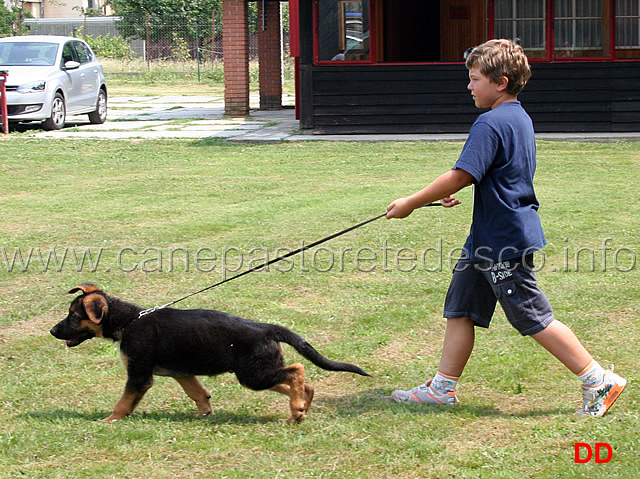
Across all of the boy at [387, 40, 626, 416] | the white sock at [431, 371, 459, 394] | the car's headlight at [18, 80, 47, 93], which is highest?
the car's headlight at [18, 80, 47, 93]

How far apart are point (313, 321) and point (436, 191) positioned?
6.00ft

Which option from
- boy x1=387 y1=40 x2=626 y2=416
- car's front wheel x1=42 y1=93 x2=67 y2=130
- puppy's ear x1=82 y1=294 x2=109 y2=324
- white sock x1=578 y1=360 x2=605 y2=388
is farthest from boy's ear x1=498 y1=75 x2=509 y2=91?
car's front wheel x1=42 y1=93 x2=67 y2=130

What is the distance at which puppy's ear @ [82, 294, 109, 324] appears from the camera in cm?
404

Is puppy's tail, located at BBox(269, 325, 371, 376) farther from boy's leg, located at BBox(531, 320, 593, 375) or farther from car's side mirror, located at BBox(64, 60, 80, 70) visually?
car's side mirror, located at BBox(64, 60, 80, 70)

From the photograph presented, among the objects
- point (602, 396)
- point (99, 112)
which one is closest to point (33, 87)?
point (99, 112)

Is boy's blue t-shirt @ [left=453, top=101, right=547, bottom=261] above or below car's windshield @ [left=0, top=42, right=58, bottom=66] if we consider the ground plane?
below

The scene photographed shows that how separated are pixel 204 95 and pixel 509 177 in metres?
25.3

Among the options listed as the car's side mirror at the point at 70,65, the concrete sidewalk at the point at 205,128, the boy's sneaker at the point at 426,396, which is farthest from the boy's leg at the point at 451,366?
the car's side mirror at the point at 70,65

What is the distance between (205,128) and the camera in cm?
1706

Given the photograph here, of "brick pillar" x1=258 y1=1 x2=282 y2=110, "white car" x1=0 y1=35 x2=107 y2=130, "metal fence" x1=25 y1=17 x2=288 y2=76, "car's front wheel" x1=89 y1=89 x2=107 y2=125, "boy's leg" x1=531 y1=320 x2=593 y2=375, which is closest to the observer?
"boy's leg" x1=531 y1=320 x2=593 y2=375

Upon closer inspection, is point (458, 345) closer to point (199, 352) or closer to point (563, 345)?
point (563, 345)

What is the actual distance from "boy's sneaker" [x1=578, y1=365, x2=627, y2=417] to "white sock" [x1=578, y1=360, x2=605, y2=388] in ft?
0.06

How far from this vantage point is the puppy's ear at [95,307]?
13.2 feet

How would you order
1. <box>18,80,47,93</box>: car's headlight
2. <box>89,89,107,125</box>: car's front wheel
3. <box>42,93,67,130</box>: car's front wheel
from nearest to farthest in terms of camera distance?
1. <box>18,80,47,93</box>: car's headlight
2. <box>42,93,67,130</box>: car's front wheel
3. <box>89,89,107,125</box>: car's front wheel
